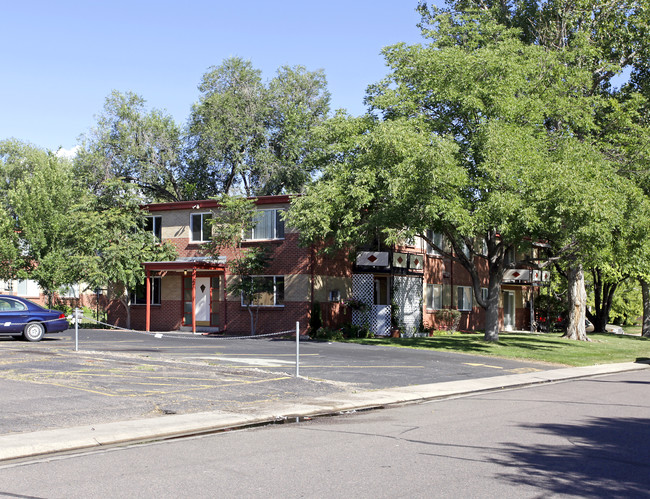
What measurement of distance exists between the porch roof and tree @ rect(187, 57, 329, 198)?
20627 mm

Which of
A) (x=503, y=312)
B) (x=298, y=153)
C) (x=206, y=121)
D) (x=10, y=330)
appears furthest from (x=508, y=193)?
(x=206, y=121)

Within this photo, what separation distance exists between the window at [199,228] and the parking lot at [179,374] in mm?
8338

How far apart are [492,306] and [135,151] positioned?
108ft

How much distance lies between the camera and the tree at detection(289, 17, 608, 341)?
23906mm

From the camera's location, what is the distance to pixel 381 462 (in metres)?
8.38

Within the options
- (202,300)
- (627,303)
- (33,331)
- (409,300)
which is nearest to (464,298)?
(409,300)

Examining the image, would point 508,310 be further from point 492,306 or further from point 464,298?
point 492,306

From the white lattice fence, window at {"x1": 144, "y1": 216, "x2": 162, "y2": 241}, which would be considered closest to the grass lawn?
the white lattice fence

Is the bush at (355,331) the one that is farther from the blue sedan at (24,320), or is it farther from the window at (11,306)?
the window at (11,306)

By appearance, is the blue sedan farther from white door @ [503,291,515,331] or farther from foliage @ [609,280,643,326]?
foliage @ [609,280,643,326]

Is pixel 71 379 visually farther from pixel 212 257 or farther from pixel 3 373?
pixel 212 257

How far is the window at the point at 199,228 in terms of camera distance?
34.3m

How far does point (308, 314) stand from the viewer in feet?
105

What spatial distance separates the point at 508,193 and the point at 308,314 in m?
11.8
